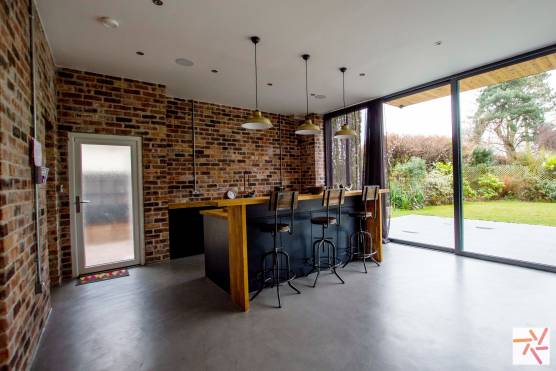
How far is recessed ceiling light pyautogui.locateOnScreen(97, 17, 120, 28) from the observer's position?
2586 millimetres

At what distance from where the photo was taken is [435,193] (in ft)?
16.0

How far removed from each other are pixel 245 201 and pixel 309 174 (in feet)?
13.2

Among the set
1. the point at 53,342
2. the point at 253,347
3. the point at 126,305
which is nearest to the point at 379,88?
the point at 253,347

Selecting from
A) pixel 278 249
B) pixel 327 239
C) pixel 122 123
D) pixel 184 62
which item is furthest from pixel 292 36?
pixel 122 123

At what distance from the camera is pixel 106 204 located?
390 centimetres

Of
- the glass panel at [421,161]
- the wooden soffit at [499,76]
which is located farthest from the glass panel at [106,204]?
the wooden soffit at [499,76]

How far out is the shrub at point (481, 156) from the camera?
13.6ft

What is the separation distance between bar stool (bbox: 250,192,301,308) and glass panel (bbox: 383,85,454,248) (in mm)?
2990

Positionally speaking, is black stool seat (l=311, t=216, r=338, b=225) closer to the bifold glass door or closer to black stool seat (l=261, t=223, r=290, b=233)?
black stool seat (l=261, t=223, r=290, b=233)

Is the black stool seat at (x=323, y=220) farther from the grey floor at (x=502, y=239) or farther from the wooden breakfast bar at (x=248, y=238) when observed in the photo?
the grey floor at (x=502, y=239)

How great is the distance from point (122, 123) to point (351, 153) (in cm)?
437

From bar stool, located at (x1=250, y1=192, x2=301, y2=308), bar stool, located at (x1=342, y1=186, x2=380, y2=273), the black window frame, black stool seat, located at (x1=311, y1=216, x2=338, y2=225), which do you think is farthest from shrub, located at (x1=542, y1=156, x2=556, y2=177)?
bar stool, located at (x1=250, y1=192, x2=301, y2=308)

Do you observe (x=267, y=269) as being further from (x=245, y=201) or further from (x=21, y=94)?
(x=21, y=94)

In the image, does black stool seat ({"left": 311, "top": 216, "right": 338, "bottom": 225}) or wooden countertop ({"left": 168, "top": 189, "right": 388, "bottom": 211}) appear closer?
wooden countertop ({"left": 168, "top": 189, "right": 388, "bottom": 211})
